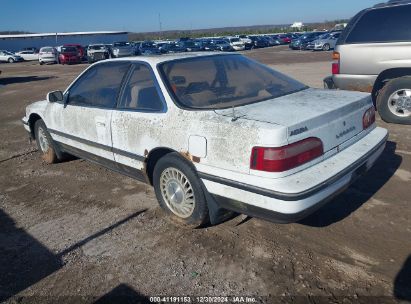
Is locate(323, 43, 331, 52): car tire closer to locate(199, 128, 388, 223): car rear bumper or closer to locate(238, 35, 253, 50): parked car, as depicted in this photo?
locate(238, 35, 253, 50): parked car

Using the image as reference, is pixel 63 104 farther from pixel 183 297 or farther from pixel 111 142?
pixel 183 297

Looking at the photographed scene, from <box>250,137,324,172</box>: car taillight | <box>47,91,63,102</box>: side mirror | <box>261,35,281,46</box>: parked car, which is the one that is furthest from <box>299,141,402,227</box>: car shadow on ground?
<box>261,35,281,46</box>: parked car

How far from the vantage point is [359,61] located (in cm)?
638

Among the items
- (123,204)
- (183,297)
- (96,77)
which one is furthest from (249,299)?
(96,77)

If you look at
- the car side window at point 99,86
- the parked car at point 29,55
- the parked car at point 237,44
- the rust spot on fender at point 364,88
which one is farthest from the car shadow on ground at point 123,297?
the parked car at point 29,55

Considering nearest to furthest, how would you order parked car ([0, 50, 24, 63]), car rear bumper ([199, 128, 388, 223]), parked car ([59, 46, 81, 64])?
car rear bumper ([199, 128, 388, 223])
parked car ([59, 46, 81, 64])
parked car ([0, 50, 24, 63])

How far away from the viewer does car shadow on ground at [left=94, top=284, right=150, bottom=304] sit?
264cm

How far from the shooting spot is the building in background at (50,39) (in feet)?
202

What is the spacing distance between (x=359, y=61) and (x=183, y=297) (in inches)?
211

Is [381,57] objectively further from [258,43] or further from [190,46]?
[258,43]

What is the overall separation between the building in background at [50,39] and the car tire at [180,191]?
2597 inches

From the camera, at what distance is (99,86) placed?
4.44m

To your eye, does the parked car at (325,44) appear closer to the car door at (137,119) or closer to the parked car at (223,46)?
the parked car at (223,46)

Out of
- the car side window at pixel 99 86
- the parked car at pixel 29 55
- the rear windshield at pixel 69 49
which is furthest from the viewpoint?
the parked car at pixel 29 55
